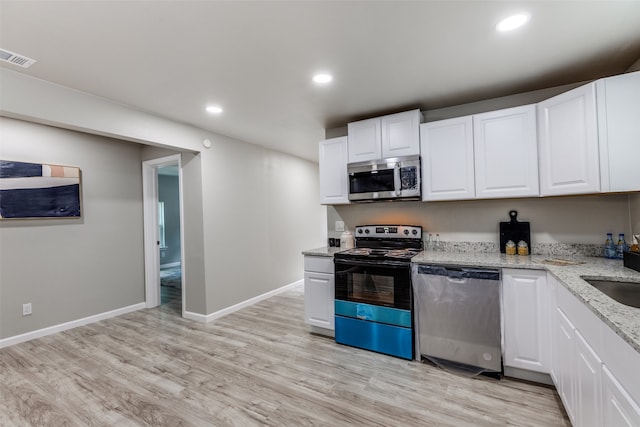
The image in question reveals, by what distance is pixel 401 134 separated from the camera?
292 cm

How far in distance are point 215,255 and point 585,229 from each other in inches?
156

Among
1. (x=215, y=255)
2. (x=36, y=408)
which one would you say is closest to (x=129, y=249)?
(x=215, y=255)

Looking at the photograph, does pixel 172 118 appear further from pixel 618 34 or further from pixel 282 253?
pixel 618 34

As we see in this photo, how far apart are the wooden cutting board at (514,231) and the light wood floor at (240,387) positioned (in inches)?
46.9

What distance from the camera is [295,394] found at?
2.18 metres

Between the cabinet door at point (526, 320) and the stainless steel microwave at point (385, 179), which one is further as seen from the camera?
the stainless steel microwave at point (385, 179)

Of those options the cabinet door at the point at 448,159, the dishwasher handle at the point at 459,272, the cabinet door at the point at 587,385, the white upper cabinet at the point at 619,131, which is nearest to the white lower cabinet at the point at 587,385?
the cabinet door at the point at 587,385

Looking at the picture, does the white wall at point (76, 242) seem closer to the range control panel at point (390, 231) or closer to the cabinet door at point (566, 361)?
the range control panel at point (390, 231)

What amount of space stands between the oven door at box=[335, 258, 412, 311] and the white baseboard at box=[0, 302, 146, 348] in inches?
126

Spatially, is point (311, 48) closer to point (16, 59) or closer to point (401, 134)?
point (401, 134)

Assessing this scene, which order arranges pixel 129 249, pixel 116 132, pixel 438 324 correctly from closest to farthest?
pixel 438 324 < pixel 116 132 < pixel 129 249

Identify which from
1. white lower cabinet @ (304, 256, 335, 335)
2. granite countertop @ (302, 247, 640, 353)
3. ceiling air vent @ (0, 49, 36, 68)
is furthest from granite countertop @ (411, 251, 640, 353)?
ceiling air vent @ (0, 49, 36, 68)

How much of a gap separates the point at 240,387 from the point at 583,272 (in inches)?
102

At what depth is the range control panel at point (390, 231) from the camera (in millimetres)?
3084
